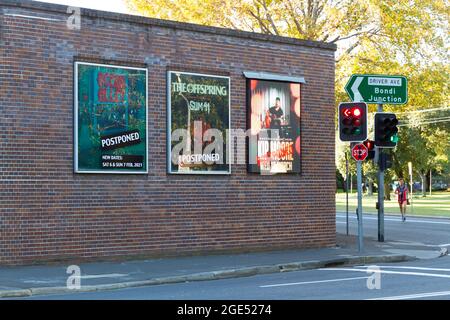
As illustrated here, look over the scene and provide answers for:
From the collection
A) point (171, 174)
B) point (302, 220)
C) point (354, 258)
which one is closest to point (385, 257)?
point (354, 258)

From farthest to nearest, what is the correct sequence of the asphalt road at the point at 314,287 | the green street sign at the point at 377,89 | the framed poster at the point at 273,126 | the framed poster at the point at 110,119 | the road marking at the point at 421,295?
the green street sign at the point at 377,89 < the framed poster at the point at 273,126 < the framed poster at the point at 110,119 < the asphalt road at the point at 314,287 < the road marking at the point at 421,295

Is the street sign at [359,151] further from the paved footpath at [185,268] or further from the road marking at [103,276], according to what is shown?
the road marking at [103,276]

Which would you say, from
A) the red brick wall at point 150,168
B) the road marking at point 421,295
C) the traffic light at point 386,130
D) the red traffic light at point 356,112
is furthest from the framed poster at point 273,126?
the road marking at point 421,295

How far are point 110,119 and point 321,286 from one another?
674cm

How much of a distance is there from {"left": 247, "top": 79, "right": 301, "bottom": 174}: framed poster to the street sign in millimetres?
1614

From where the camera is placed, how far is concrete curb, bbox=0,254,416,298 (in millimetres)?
12758

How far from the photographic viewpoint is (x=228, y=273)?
49.8 ft

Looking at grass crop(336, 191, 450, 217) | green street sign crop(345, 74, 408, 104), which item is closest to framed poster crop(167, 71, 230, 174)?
green street sign crop(345, 74, 408, 104)

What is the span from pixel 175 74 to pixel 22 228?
203 inches

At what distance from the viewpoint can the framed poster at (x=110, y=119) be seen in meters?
16.7

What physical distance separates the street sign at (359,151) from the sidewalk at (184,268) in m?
2.40

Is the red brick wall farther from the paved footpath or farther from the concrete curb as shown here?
the concrete curb
